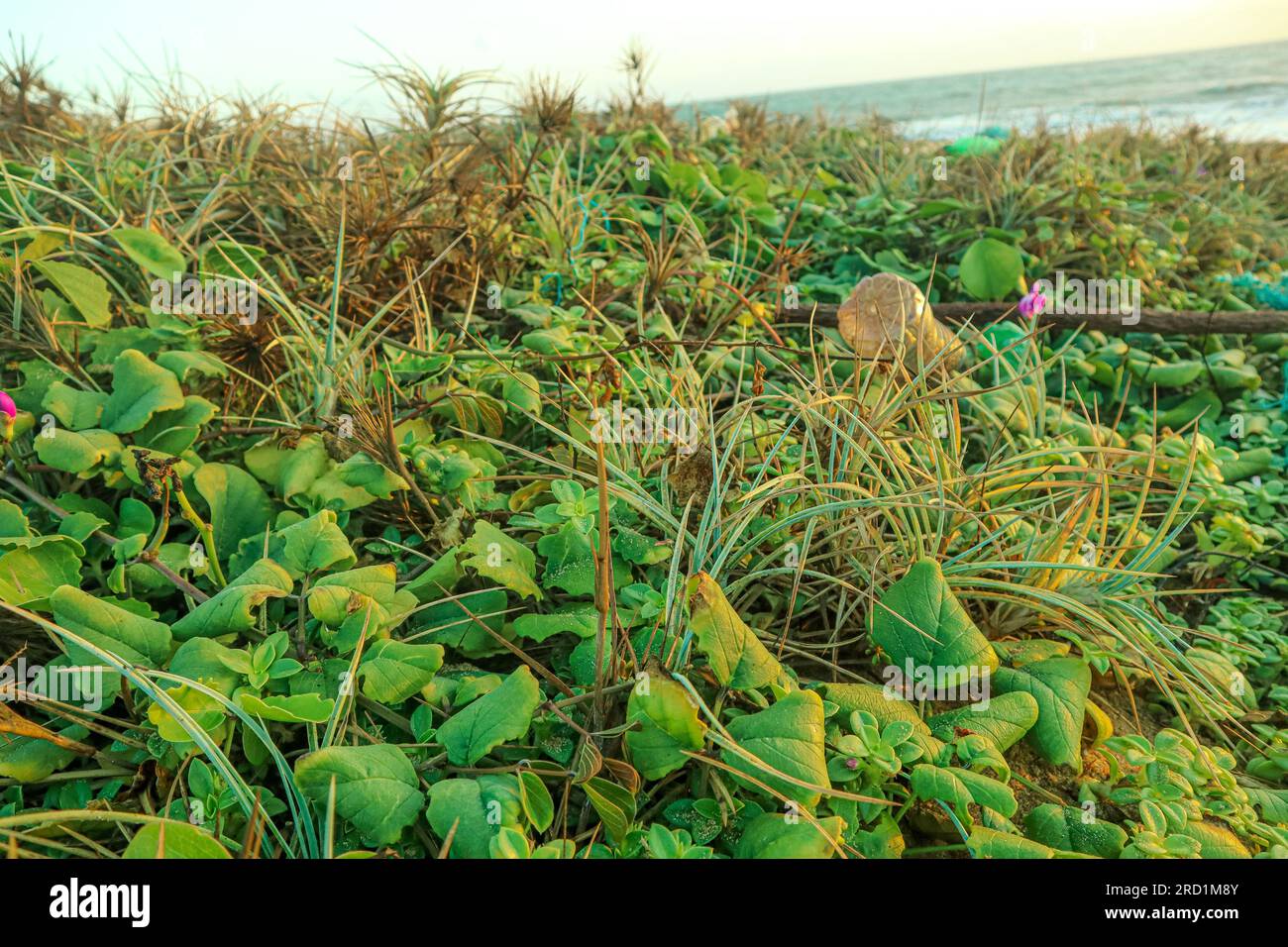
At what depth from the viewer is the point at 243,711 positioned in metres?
1.16

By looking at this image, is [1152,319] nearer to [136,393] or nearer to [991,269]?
[991,269]

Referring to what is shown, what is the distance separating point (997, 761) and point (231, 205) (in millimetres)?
2462

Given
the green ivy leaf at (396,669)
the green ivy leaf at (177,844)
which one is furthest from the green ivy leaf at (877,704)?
the green ivy leaf at (177,844)

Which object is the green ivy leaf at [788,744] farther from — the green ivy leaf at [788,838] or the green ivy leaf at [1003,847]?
the green ivy leaf at [1003,847]

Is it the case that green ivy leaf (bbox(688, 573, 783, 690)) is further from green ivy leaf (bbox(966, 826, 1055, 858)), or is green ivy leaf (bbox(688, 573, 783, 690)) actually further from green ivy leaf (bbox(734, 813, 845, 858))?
green ivy leaf (bbox(966, 826, 1055, 858))

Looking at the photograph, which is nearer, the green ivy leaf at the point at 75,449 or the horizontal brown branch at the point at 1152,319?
the green ivy leaf at the point at 75,449

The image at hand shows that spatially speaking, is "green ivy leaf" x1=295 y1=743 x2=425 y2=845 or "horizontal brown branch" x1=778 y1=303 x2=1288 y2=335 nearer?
"green ivy leaf" x1=295 y1=743 x2=425 y2=845

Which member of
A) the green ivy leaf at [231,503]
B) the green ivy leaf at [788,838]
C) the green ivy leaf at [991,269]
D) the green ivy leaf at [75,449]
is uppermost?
the green ivy leaf at [991,269]

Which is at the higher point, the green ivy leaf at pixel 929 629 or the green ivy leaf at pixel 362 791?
the green ivy leaf at pixel 929 629

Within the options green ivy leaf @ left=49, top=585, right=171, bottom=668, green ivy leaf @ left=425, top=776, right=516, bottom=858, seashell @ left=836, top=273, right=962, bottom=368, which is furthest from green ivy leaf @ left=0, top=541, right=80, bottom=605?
seashell @ left=836, top=273, right=962, bottom=368

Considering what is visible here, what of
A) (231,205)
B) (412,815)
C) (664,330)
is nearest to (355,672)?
(412,815)

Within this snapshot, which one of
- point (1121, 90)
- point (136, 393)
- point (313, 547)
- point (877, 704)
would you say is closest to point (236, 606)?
point (313, 547)

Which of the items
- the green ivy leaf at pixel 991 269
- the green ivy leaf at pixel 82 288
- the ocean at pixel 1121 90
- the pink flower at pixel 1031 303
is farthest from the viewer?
the ocean at pixel 1121 90

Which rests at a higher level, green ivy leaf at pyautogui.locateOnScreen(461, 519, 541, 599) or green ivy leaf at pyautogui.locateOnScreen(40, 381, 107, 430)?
green ivy leaf at pyautogui.locateOnScreen(40, 381, 107, 430)
